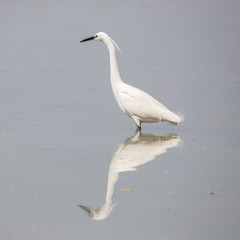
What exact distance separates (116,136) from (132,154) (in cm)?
104

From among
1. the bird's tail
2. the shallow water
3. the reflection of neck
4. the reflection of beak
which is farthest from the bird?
the reflection of beak

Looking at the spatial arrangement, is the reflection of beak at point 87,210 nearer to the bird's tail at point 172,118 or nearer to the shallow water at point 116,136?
the shallow water at point 116,136

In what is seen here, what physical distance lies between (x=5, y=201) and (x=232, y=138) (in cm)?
381

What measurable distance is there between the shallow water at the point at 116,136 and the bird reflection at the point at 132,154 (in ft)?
0.05

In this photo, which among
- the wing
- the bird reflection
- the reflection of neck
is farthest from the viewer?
the wing

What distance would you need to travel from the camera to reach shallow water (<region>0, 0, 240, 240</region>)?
7.07m

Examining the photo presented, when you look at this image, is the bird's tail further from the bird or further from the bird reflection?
the bird reflection

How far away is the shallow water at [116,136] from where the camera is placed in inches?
278

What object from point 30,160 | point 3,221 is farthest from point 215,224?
point 30,160

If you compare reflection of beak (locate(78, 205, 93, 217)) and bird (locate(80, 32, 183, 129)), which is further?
bird (locate(80, 32, 183, 129))

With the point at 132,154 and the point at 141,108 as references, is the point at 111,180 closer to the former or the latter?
the point at 132,154

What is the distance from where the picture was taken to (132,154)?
938 centimetres

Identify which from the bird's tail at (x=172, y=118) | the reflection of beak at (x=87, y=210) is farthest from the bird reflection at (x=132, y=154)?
the bird's tail at (x=172, y=118)

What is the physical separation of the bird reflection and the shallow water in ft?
0.05
